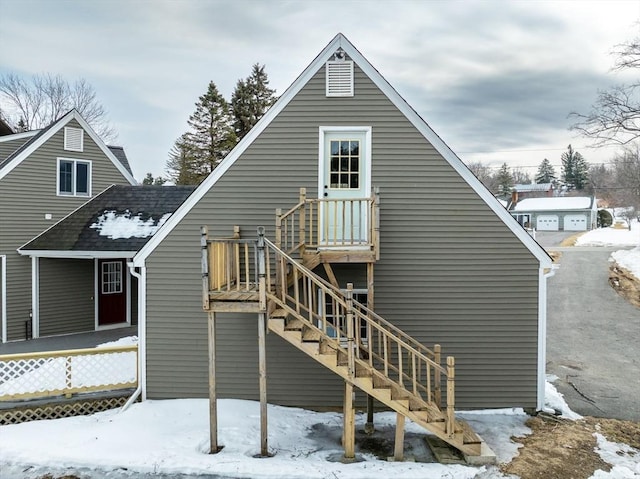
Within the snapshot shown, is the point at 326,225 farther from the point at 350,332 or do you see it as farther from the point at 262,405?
the point at 262,405

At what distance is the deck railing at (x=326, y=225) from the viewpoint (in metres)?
6.98

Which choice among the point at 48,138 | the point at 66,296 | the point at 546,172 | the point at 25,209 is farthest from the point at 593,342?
the point at 546,172

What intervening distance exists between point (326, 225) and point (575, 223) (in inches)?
1830

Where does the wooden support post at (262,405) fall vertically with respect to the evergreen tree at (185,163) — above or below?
below

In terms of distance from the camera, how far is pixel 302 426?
726 centimetres

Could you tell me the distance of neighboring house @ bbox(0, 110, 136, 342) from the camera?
11992 millimetres

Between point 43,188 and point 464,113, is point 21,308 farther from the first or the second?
point 464,113

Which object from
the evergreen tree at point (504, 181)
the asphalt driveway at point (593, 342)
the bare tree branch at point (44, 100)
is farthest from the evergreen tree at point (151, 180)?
the evergreen tree at point (504, 181)

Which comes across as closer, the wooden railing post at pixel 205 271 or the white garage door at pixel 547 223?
the wooden railing post at pixel 205 271

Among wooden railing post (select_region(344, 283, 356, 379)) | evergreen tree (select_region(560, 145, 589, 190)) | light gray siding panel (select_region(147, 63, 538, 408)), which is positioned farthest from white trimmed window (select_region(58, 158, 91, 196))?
evergreen tree (select_region(560, 145, 589, 190))

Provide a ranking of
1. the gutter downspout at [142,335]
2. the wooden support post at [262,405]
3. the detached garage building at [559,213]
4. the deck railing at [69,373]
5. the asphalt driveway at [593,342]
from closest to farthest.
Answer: the wooden support post at [262,405] < the deck railing at [69,373] < the gutter downspout at [142,335] < the asphalt driveway at [593,342] < the detached garage building at [559,213]

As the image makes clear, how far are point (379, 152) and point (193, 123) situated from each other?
88.3 ft

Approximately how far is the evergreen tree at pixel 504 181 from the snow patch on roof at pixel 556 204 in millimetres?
20933

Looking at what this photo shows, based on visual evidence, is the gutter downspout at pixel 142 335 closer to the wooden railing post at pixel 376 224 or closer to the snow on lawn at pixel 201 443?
the snow on lawn at pixel 201 443
